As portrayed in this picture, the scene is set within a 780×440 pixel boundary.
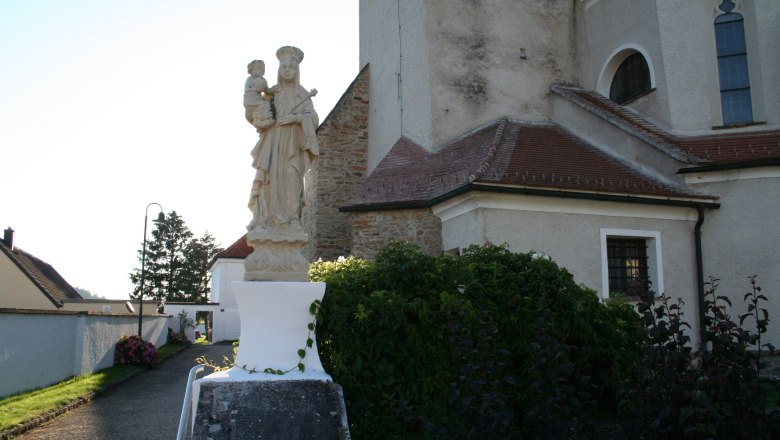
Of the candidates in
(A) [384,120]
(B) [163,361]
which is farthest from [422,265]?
(B) [163,361]

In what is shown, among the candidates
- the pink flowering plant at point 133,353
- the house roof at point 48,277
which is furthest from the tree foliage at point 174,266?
the pink flowering plant at point 133,353

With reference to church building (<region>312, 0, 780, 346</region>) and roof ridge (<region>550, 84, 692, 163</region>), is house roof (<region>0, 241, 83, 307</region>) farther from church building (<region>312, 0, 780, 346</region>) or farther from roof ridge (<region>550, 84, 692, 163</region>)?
roof ridge (<region>550, 84, 692, 163</region>)

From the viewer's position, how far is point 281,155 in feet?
20.6

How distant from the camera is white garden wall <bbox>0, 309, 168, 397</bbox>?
1210 centimetres

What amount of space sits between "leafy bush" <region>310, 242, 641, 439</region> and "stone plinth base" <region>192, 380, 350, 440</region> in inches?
28.8

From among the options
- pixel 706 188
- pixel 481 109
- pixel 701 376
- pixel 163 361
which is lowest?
pixel 163 361

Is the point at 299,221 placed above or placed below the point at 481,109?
below

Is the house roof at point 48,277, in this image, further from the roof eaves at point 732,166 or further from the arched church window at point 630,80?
the roof eaves at point 732,166

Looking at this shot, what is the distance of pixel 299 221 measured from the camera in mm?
6203

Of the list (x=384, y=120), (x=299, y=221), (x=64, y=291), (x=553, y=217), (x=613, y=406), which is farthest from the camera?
(x=64, y=291)

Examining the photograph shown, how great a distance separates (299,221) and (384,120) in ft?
36.3

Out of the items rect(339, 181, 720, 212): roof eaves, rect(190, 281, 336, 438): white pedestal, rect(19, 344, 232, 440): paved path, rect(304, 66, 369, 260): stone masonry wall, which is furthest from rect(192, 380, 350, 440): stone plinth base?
rect(304, 66, 369, 260): stone masonry wall

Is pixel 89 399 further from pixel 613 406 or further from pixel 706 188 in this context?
pixel 706 188

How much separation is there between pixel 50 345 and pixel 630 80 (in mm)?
14956
